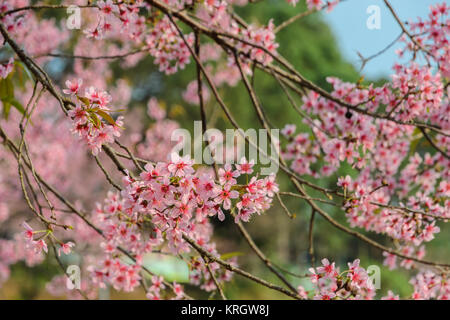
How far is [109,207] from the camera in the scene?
227 cm

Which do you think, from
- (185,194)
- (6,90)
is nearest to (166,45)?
(6,90)

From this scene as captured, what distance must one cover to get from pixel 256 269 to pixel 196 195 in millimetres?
11384

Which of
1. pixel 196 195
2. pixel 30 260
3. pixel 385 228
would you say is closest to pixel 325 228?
pixel 30 260

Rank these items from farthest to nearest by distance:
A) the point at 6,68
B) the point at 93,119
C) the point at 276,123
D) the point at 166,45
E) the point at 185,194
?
the point at 276,123 → the point at 166,45 → the point at 6,68 → the point at 93,119 → the point at 185,194

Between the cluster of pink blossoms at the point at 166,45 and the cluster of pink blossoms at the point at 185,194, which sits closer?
the cluster of pink blossoms at the point at 185,194

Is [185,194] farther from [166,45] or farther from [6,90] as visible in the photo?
[166,45]

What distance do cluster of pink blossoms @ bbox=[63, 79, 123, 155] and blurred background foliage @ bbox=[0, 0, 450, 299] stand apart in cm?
945

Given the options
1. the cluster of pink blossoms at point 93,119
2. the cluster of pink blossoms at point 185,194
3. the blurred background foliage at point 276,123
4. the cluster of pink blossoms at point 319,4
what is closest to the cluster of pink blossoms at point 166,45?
the cluster of pink blossoms at point 319,4

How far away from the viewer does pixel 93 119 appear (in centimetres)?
150

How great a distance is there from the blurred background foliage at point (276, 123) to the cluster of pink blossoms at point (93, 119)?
9446 millimetres

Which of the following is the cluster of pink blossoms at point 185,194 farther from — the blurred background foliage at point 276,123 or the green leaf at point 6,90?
the blurred background foliage at point 276,123

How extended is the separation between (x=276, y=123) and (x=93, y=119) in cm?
1258

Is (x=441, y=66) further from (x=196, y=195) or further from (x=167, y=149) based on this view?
(x=167, y=149)

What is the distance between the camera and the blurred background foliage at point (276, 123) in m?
11.6
